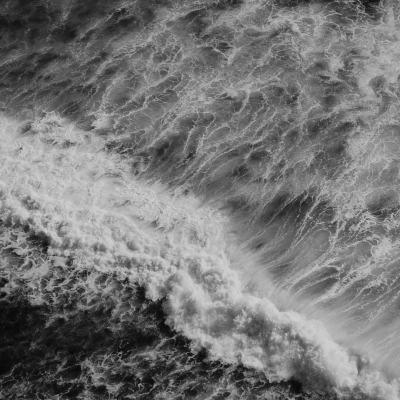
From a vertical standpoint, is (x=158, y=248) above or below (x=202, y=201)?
below

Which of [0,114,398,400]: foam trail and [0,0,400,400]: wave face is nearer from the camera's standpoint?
[0,114,398,400]: foam trail

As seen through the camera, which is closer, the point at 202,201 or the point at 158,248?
the point at 158,248

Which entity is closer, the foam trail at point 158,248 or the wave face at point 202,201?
the foam trail at point 158,248

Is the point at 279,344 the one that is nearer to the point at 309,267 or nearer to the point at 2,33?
the point at 309,267
